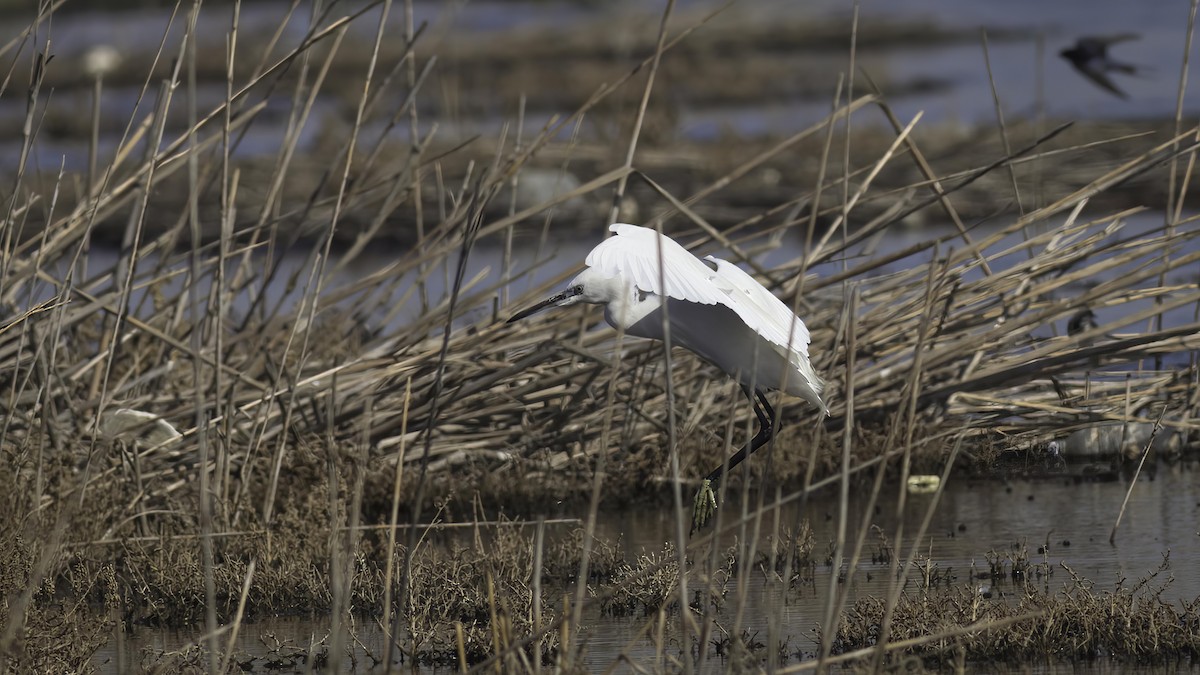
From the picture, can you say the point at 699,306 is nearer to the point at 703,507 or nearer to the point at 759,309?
the point at 759,309

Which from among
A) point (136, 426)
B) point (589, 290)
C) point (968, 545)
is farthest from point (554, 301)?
point (136, 426)

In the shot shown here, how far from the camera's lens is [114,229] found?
1194 cm

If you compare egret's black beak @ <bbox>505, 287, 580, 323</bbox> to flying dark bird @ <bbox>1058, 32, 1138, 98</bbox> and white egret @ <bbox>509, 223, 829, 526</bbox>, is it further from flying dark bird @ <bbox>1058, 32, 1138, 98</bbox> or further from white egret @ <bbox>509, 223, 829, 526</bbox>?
flying dark bird @ <bbox>1058, 32, 1138, 98</bbox>

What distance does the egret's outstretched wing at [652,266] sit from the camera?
3604mm

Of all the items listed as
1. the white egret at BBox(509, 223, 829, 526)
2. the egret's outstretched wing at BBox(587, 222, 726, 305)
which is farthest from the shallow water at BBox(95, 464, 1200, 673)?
the egret's outstretched wing at BBox(587, 222, 726, 305)

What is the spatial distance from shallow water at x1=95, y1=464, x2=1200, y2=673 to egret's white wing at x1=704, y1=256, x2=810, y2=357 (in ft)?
1.39

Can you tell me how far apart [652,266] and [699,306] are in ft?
1.11

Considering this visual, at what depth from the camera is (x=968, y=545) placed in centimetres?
425

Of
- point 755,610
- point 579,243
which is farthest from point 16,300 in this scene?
point 579,243

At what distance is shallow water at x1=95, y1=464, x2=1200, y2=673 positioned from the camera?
3.62 m

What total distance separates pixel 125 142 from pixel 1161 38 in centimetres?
1481

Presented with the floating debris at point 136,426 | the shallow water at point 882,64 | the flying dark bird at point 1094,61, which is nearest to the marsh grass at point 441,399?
the floating debris at point 136,426

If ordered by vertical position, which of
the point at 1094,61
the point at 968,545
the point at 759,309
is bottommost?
the point at 968,545

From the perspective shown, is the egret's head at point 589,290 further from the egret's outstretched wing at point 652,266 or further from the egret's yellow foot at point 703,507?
the egret's yellow foot at point 703,507
